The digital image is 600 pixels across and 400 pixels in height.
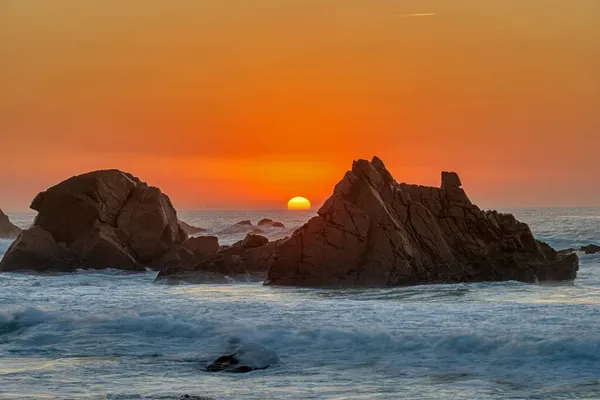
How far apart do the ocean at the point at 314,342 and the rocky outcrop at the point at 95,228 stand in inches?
462

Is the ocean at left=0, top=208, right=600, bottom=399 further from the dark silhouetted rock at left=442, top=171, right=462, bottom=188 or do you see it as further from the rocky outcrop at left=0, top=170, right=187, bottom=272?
the rocky outcrop at left=0, top=170, right=187, bottom=272

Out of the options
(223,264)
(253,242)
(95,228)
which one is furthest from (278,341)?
(95,228)

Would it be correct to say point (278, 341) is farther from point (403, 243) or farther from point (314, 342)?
point (403, 243)

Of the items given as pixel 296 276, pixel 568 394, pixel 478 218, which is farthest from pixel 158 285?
pixel 568 394

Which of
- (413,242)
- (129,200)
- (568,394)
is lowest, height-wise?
(568,394)

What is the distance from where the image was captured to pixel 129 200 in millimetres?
51188

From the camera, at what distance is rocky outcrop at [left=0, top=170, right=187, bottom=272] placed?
47.6 metres

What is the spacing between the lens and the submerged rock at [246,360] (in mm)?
20234

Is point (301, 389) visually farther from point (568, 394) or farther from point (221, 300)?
point (221, 300)

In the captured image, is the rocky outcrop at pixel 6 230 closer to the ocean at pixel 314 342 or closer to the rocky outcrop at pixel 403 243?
the ocean at pixel 314 342

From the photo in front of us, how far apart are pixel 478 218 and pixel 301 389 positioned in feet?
81.1

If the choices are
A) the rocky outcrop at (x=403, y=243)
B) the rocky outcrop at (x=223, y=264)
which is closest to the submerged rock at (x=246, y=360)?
the rocky outcrop at (x=403, y=243)

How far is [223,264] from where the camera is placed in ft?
144

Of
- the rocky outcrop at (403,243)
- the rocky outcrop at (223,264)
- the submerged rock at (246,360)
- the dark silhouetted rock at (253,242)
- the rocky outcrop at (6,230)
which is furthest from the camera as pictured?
the rocky outcrop at (6,230)
